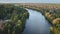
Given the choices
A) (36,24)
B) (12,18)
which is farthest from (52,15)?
(12,18)

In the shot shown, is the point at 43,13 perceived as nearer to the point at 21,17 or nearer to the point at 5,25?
the point at 21,17

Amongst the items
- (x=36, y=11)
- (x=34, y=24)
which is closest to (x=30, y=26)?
(x=34, y=24)
